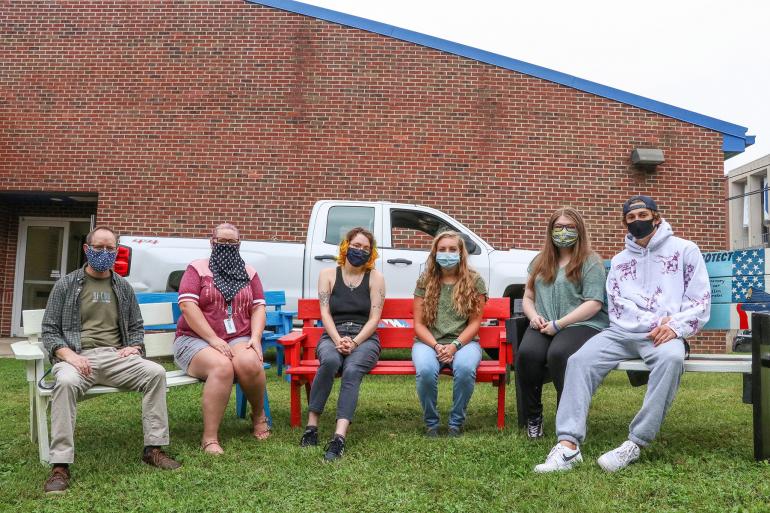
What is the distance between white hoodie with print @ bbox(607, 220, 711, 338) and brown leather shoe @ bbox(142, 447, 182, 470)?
2.81 m

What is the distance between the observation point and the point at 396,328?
521 cm

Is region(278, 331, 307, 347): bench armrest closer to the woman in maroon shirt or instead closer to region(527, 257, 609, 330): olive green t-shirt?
the woman in maroon shirt

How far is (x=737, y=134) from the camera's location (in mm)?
11188

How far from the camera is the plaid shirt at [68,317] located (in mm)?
4211

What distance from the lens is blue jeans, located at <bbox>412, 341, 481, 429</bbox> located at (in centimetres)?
454

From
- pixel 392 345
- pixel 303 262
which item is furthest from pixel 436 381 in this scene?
pixel 303 262

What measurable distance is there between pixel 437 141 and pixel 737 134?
489cm

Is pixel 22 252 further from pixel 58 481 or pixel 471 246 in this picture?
pixel 58 481

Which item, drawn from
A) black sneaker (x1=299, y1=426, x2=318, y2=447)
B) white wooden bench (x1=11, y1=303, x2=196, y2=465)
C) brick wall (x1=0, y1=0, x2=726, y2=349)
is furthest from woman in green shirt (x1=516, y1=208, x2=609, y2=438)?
brick wall (x1=0, y1=0, x2=726, y2=349)

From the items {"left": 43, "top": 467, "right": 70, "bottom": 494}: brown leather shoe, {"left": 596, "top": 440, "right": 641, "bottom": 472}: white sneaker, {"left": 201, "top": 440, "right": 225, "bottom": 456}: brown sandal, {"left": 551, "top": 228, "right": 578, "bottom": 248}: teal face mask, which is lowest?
→ {"left": 43, "top": 467, "right": 70, "bottom": 494}: brown leather shoe

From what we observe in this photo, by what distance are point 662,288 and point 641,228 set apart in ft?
1.29

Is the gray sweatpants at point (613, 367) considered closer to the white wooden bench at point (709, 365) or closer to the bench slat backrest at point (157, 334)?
the white wooden bench at point (709, 365)

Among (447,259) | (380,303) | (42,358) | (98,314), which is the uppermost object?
(447,259)

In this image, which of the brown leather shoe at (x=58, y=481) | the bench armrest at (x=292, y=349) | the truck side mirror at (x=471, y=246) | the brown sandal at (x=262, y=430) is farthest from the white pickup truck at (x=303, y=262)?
the brown leather shoe at (x=58, y=481)
